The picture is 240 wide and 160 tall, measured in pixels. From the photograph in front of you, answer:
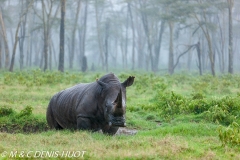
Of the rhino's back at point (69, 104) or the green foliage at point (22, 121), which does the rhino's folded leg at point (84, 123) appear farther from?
the green foliage at point (22, 121)

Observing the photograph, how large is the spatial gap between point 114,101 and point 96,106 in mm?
757

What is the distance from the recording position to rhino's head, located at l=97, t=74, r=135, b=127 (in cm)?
698

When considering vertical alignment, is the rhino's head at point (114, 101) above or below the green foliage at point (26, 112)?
above

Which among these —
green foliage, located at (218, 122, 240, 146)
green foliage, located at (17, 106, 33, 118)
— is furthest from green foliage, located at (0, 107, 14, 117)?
green foliage, located at (218, 122, 240, 146)

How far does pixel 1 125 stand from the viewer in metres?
9.81

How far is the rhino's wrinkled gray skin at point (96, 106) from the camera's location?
23.1 ft

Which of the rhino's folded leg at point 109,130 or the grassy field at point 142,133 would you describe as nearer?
the grassy field at point 142,133

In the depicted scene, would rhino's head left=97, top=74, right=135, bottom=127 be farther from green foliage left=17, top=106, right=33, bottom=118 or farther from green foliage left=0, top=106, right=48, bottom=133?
green foliage left=17, top=106, right=33, bottom=118

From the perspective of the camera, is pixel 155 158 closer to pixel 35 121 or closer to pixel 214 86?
pixel 35 121

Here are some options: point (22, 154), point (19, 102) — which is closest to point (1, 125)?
point (19, 102)

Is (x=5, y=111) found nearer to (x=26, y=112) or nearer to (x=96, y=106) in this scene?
(x=26, y=112)

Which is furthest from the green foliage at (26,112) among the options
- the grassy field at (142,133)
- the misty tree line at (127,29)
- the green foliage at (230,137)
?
the misty tree line at (127,29)

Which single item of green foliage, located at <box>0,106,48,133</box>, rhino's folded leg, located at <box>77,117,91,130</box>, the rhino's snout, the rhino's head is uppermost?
the rhino's head

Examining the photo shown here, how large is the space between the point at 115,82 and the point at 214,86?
10.1 metres
